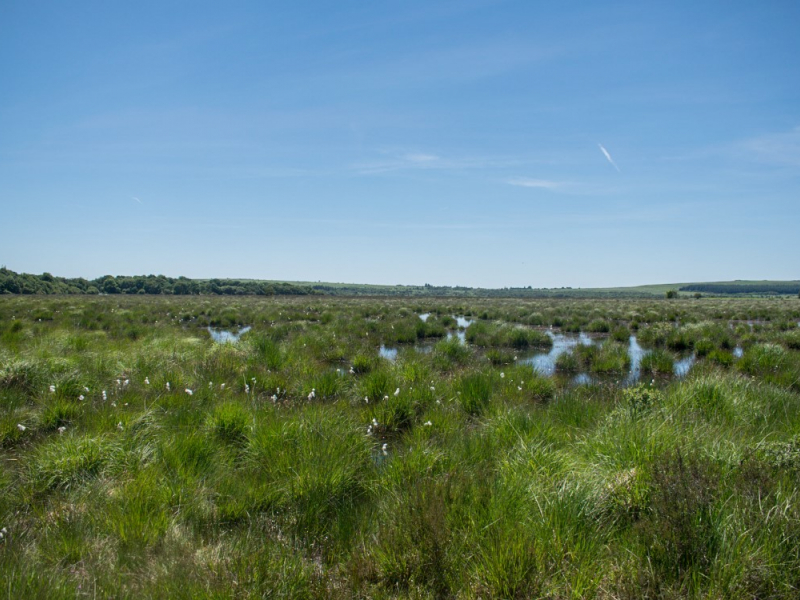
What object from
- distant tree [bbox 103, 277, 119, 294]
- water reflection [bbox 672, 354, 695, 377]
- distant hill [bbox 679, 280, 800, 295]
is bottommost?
water reflection [bbox 672, 354, 695, 377]

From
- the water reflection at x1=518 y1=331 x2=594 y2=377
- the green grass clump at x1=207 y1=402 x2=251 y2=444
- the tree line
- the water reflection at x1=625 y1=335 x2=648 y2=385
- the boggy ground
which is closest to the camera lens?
the boggy ground

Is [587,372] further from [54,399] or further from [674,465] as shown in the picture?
[54,399]

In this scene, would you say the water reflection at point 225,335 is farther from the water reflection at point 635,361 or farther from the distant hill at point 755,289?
the distant hill at point 755,289

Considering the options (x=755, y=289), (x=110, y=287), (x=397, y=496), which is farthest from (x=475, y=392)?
(x=755, y=289)

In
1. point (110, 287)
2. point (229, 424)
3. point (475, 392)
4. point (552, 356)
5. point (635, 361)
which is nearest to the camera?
point (229, 424)

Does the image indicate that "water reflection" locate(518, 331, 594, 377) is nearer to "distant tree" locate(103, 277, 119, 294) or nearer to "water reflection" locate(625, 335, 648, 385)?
"water reflection" locate(625, 335, 648, 385)

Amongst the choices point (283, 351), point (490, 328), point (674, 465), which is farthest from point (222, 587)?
point (490, 328)

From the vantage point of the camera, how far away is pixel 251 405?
6.36 metres

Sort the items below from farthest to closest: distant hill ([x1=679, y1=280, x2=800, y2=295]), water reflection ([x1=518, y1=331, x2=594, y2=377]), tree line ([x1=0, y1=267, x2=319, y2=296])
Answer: distant hill ([x1=679, y1=280, x2=800, y2=295])
tree line ([x1=0, y1=267, x2=319, y2=296])
water reflection ([x1=518, y1=331, x2=594, y2=377])

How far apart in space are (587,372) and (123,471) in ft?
35.1

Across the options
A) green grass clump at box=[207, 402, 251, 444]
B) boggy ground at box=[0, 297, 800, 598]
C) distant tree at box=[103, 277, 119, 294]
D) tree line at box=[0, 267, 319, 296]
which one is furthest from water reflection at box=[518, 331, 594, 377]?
distant tree at box=[103, 277, 119, 294]

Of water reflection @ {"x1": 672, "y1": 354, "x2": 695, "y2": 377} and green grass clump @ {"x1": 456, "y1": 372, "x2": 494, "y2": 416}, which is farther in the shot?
water reflection @ {"x1": 672, "y1": 354, "x2": 695, "y2": 377}

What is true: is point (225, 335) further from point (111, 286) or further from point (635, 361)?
point (111, 286)

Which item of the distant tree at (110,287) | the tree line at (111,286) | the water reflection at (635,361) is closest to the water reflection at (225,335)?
the water reflection at (635,361)
